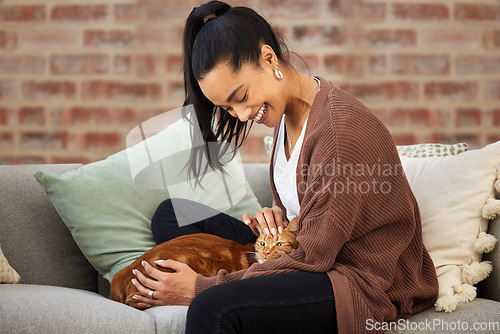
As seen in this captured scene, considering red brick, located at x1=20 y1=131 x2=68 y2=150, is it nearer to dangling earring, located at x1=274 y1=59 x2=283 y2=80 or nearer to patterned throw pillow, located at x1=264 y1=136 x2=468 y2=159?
dangling earring, located at x1=274 y1=59 x2=283 y2=80

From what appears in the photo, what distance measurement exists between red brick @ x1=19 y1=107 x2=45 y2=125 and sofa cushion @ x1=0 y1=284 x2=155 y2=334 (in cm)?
120

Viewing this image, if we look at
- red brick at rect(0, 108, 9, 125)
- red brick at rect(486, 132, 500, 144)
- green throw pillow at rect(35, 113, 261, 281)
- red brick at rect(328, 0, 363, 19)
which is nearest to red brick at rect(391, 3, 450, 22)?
red brick at rect(328, 0, 363, 19)

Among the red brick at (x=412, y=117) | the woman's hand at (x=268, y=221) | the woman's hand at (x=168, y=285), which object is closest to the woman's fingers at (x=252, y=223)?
the woman's hand at (x=268, y=221)

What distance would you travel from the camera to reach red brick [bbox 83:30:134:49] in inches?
96.1

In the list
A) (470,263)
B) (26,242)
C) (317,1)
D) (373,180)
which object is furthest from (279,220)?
(317,1)

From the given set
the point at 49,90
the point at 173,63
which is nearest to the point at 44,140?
the point at 49,90

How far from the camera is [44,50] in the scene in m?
2.43

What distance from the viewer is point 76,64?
2434mm

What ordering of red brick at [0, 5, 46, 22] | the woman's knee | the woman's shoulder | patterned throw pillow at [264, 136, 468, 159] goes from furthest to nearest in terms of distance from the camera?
1. red brick at [0, 5, 46, 22]
2. patterned throw pillow at [264, 136, 468, 159]
3. the woman's shoulder
4. the woman's knee

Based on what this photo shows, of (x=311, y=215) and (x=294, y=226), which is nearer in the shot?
(x=311, y=215)

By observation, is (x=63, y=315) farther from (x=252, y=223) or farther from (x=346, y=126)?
(x=346, y=126)

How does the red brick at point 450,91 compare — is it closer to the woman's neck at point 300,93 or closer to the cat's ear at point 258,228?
the woman's neck at point 300,93

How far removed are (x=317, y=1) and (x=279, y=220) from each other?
1.30 meters

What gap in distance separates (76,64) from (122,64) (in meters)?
0.21
